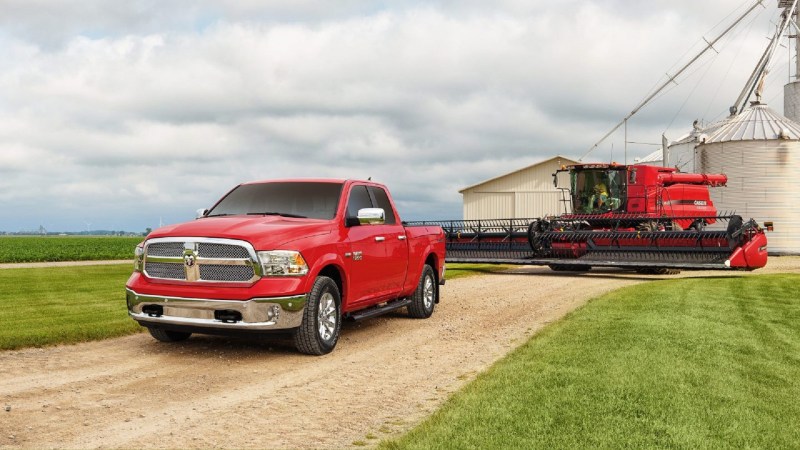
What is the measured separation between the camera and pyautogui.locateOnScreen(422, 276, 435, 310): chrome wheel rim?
443 inches

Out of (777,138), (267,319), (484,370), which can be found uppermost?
(777,138)

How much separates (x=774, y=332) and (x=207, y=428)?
25.2 ft

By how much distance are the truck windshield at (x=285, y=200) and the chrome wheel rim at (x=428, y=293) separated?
9.50ft

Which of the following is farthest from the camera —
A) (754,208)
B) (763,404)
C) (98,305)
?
(754,208)

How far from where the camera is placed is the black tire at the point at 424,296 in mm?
11047

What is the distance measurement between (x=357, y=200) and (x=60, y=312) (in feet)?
19.0

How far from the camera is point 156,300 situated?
A: 7645 mm

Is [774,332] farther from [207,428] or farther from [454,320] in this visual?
[207,428]

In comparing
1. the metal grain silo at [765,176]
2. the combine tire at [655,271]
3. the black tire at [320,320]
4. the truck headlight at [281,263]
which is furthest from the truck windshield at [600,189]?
the truck headlight at [281,263]

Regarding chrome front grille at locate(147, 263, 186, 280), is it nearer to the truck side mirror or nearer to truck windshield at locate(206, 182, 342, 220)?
truck windshield at locate(206, 182, 342, 220)

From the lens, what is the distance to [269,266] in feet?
24.3

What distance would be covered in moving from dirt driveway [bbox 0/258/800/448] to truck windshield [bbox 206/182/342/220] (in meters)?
1.70

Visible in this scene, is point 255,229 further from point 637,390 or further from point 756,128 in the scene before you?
point 756,128

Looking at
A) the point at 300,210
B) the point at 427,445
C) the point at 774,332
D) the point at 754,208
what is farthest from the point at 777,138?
the point at 427,445
